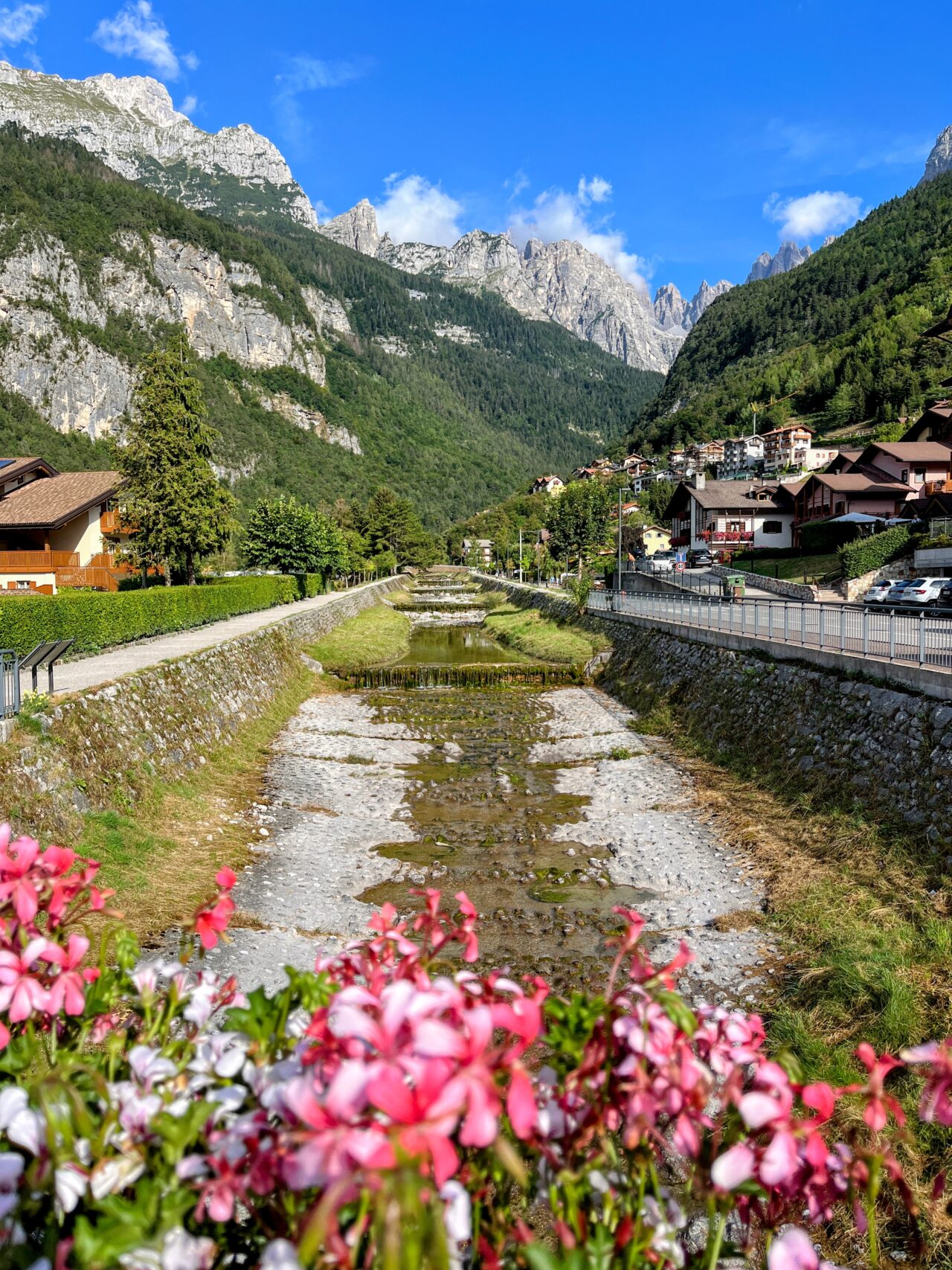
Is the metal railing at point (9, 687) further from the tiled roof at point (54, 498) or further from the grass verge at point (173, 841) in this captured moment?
the tiled roof at point (54, 498)

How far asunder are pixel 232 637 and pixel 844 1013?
794 inches

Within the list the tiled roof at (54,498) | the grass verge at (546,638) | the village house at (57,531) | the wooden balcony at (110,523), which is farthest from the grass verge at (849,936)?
the wooden balcony at (110,523)

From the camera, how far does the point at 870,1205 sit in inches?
64.4

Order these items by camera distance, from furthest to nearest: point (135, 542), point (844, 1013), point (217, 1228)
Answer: point (135, 542) < point (844, 1013) < point (217, 1228)

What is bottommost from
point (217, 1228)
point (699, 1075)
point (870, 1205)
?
point (870, 1205)

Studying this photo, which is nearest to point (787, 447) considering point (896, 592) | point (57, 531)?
point (896, 592)

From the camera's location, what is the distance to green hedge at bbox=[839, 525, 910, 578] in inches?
1591

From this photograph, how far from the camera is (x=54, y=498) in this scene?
3731 centimetres

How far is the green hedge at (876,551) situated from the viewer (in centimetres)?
4041

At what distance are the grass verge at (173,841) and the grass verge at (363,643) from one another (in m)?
15.4

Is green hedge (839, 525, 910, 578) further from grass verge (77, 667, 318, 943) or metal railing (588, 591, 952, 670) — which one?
grass verge (77, 667, 318, 943)

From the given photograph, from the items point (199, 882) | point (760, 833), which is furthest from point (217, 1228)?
point (760, 833)

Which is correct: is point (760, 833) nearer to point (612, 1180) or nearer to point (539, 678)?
point (612, 1180)

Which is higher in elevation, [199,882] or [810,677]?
[810,677]
